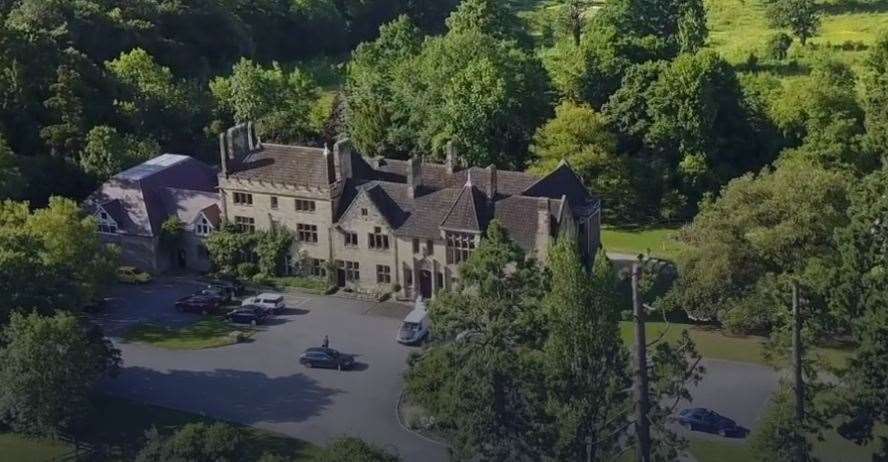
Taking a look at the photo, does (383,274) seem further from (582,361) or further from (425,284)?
(582,361)

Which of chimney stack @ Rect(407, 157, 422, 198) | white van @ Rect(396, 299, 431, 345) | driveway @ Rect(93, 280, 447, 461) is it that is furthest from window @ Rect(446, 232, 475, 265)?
white van @ Rect(396, 299, 431, 345)

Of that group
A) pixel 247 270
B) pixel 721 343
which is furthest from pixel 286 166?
pixel 721 343

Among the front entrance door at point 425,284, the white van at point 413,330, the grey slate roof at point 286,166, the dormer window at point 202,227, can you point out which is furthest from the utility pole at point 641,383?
the dormer window at point 202,227

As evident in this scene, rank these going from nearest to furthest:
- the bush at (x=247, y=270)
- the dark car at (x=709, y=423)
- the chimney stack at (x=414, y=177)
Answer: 1. the dark car at (x=709, y=423)
2. the chimney stack at (x=414, y=177)
3. the bush at (x=247, y=270)

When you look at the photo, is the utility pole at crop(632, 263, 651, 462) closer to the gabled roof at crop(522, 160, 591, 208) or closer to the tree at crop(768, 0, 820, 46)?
the gabled roof at crop(522, 160, 591, 208)

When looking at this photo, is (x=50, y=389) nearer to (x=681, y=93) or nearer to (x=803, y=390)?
(x=803, y=390)

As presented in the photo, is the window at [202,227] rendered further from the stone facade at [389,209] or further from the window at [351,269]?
the window at [351,269]
